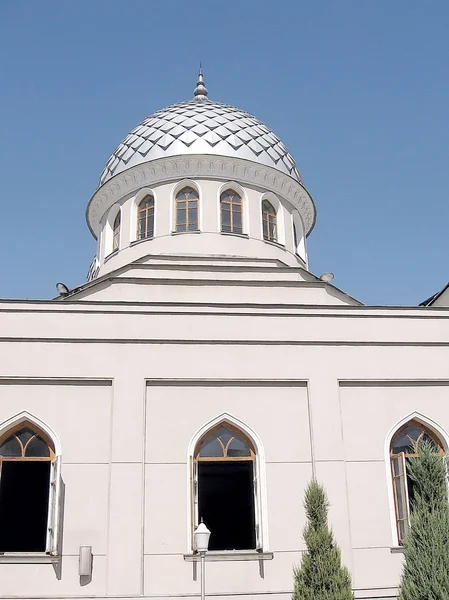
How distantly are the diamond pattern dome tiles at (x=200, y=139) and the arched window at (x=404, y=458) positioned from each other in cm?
700

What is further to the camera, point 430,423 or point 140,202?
point 140,202

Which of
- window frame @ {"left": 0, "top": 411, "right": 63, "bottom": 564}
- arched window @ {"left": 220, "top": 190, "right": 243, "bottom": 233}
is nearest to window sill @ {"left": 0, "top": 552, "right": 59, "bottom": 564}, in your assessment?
window frame @ {"left": 0, "top": 411, "right": 63, "bottom": 564}

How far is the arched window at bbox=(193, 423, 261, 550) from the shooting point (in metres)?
10.2

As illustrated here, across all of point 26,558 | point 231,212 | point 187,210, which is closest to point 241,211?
point 231,212

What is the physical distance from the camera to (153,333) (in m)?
10.7

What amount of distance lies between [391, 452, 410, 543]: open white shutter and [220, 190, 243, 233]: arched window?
239 inches

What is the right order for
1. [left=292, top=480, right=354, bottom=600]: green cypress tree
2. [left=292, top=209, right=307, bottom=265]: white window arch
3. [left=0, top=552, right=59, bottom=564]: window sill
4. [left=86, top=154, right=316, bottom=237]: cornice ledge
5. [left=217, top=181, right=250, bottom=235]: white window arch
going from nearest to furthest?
1. [left=292, top=480, right=354, bottom=600]: green cypress tree
2. [left=0, top=552, right=59, bottom=564]: window sill
3. [left=217, top=181, right=250, bottom=235]: white window arch
4. [left=86, top=154, right=316, bottom=237]: cornice ledge
5. [left=292, top=209, right=307, bottom=265]: white window arch

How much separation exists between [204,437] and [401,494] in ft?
10.1

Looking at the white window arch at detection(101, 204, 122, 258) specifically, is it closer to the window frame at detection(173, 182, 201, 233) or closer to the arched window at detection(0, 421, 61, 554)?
the window frame at detection(173, 182, 201, 233)

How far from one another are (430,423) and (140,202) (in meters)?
7.83

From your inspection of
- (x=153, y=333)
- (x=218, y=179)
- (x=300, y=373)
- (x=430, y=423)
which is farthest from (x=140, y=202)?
(x=430, y=423)

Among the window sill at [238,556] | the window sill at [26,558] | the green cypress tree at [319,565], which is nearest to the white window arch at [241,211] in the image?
the green cypress tree at [319,565]

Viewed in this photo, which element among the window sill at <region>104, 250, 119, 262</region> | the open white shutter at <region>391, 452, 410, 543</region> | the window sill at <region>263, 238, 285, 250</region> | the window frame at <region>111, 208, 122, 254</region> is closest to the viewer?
the open white shutter at <region>391, 452, 410, 543</region>

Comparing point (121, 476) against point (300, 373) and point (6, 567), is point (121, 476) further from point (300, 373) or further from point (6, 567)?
point (300, 373)
